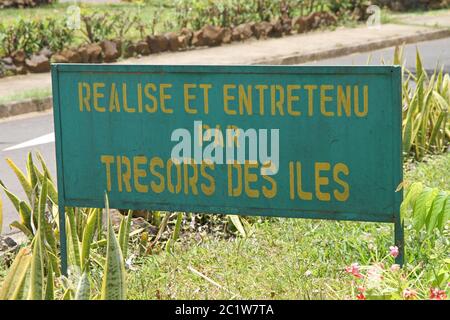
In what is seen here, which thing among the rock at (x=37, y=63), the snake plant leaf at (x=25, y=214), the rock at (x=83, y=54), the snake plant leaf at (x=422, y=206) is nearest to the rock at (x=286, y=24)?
the rock at (x=83, y=54)

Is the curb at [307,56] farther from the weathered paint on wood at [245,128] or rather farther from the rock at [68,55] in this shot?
the weathered paint on wood at [245,128]

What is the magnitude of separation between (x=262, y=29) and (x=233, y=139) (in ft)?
43.4

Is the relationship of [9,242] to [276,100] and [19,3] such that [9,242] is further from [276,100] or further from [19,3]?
[19,3]

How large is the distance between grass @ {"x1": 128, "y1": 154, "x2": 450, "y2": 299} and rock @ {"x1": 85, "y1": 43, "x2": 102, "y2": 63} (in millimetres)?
9214

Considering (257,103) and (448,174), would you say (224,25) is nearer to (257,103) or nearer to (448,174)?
(448,174)

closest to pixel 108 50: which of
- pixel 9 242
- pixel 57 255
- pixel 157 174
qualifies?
pixel 9 242

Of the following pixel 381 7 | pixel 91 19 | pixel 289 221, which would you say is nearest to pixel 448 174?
pixel 289 221

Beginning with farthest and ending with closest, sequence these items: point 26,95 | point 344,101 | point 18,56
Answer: point 18,56, point 26,95, point 344,101

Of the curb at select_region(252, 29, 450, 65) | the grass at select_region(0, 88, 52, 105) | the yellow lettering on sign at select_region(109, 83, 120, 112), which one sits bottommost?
the curb at select_region(252, 29, 450, 65)

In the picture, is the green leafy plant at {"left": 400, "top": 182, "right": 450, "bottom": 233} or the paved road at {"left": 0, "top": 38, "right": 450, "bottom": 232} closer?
the green leafy plant at {"left": 400, "top": 182, "right": 450, "bottom": 233}

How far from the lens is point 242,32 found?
17.2 metres

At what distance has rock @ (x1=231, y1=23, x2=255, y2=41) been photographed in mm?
17109

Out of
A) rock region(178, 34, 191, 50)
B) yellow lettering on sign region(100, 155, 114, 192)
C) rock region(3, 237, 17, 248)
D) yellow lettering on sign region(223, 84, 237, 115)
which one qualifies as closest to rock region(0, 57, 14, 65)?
rock region(178, 34, 191, 50)

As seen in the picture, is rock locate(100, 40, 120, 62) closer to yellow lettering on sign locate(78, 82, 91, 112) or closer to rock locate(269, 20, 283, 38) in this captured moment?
rock locate(269, 20, 283, 38)
